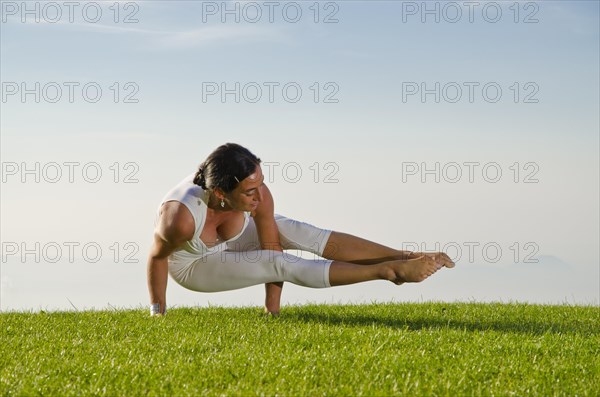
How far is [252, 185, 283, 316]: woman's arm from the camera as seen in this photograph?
696cm

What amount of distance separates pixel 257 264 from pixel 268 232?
43 cm

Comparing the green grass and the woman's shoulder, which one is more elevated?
the woman's shoulder

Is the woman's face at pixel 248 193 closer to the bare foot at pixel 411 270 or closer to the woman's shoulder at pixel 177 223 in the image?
the woman's shoulder at pixel 177 223

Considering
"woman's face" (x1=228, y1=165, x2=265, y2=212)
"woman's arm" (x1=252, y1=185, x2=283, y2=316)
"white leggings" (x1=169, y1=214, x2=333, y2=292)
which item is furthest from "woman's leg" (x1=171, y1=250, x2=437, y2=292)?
"woman's face" (x1=228, y1=165, x2=265, y2=212)

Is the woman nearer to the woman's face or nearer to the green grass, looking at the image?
the woman's face

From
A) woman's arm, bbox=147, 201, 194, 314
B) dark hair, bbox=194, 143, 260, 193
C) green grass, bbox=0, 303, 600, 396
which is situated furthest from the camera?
woman's arm, bbox=147, 201, 194, 314

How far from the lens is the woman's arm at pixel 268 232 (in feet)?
22.8

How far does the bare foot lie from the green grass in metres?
0.44

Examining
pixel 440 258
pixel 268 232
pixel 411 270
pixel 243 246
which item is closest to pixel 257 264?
pixel 268 232

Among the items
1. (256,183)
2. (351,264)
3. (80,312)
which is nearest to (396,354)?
(351,264)

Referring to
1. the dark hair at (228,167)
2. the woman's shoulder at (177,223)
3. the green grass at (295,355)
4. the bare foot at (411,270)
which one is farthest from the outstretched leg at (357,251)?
the woman's shoulder at (177,223)

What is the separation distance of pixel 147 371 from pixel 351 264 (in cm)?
244

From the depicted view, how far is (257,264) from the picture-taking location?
6805mm

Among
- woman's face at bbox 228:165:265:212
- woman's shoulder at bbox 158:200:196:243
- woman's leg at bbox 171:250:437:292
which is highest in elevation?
woman's face at bbox 228:165:265:212
